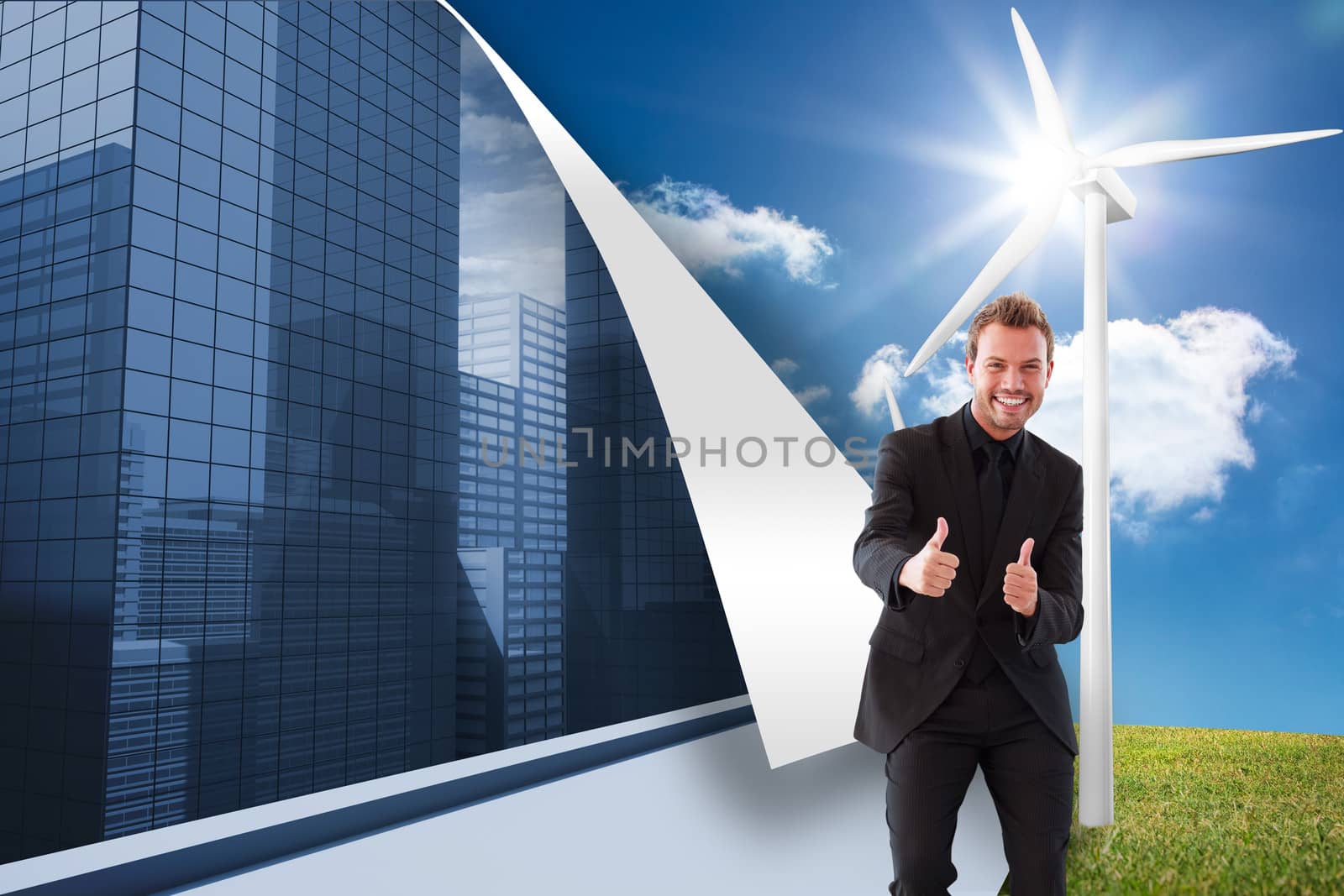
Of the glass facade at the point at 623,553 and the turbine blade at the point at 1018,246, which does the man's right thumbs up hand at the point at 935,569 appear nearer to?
the turbine blade at the point at 1018,246

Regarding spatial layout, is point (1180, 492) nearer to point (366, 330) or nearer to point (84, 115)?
point (366, 330)

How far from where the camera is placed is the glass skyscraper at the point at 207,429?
6457 mm

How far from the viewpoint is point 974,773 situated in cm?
144

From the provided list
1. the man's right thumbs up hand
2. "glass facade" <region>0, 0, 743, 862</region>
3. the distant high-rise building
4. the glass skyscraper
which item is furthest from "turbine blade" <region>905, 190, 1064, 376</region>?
the glass skyscraper

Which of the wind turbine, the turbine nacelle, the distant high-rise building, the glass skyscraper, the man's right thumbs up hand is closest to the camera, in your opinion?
the man's right thumbs up hand

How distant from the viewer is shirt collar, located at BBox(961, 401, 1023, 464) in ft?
5.06

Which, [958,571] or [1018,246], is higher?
[1018,246]

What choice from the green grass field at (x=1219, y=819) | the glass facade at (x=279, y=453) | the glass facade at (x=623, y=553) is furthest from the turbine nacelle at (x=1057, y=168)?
the glass facade at (x=279, y=453)

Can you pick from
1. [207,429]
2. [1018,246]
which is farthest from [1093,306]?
[207,429]

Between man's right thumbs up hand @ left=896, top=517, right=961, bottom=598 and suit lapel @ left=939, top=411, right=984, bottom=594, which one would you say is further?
suit lapel @ left=939, top=411, right=984, bottom=594

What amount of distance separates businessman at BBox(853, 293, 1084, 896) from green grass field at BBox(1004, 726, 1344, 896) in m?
1.77

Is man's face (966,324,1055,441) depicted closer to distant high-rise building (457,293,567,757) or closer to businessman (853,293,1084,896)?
businessman (853,293,1084,896)

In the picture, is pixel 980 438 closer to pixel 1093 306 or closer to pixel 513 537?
pixel 1093 306

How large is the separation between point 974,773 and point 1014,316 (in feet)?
2.47
